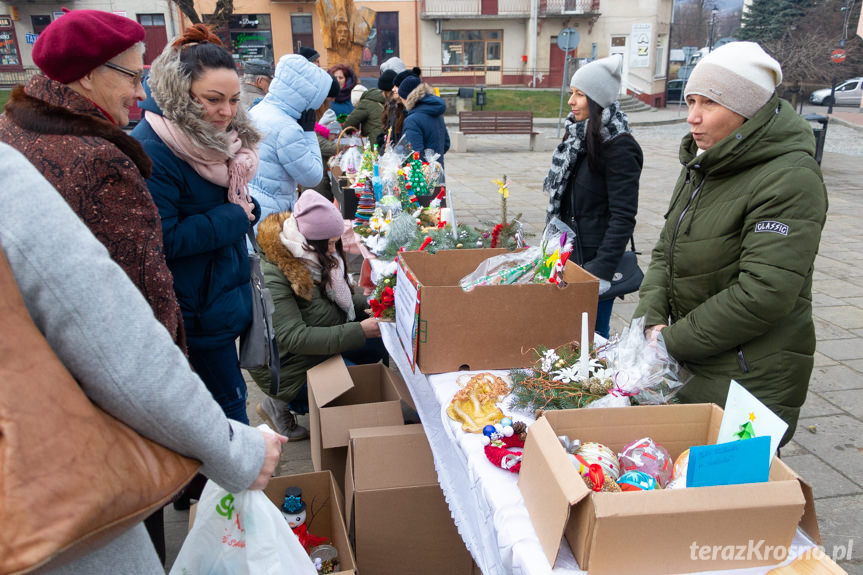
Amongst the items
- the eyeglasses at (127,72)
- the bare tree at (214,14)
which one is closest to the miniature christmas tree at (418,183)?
the eyeglasses at (127,72)

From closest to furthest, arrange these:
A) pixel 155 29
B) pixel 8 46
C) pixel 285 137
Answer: pixel 285 137 < pixel 8 46 < pixel 155 29

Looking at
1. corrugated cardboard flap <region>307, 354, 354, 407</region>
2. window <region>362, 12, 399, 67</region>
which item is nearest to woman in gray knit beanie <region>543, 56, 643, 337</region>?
corrugated cardboard flap <region>307, 354, 354, 407</region>

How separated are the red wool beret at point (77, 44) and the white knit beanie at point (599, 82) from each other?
2.09 metres

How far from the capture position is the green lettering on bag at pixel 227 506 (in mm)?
1499

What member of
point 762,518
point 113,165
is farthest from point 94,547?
point 762,518

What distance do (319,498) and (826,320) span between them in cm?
448

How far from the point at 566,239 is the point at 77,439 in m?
1.69

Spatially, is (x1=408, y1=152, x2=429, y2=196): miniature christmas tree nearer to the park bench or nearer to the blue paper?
the blue paper

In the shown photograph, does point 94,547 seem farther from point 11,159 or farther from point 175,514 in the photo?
point 175,514

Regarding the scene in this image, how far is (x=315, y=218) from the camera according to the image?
285 centimetres

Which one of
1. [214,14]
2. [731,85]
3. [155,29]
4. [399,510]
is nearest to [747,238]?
[731,85]

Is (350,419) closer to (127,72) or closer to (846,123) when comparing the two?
(127,72)

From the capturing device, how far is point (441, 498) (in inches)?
87.6

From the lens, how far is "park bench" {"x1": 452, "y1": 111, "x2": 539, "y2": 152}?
52.4 feet
